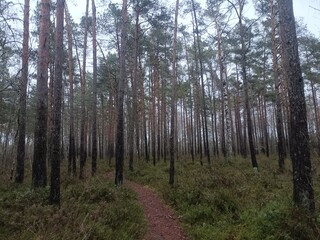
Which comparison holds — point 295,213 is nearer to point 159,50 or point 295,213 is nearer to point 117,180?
point 117,180

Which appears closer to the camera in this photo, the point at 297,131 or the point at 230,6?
the point at 297,131

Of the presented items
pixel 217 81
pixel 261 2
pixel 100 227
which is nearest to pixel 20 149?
pixel 100 227

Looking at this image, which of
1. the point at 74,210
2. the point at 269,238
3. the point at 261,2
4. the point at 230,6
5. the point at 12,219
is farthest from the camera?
the point at 261,2

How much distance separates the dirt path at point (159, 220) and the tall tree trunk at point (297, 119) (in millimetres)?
3125

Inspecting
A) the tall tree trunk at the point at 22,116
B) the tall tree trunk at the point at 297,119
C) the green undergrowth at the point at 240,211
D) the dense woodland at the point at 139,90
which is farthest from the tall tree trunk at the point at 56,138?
the tall tree trunk at the point at 297,119

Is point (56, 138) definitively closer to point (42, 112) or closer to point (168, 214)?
point (42, 112)

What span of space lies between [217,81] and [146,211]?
25.1m

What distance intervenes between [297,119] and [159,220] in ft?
16.3

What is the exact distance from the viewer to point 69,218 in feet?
19.7

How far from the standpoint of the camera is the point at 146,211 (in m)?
9.19

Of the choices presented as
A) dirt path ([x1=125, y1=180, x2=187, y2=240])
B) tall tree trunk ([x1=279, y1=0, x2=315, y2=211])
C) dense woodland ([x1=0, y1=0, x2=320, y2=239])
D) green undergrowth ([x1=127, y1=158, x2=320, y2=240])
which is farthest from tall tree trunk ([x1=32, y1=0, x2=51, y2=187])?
tall tree trunk ([x1=279, y1=0, x2=315, y2=211])

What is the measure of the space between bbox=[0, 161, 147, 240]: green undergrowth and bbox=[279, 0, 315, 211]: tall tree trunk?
12.6 ft

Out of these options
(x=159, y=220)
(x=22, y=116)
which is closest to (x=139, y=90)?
(x=22, y=116)

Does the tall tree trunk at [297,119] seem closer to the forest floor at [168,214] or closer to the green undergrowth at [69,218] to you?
the forest floor at [168,214]
